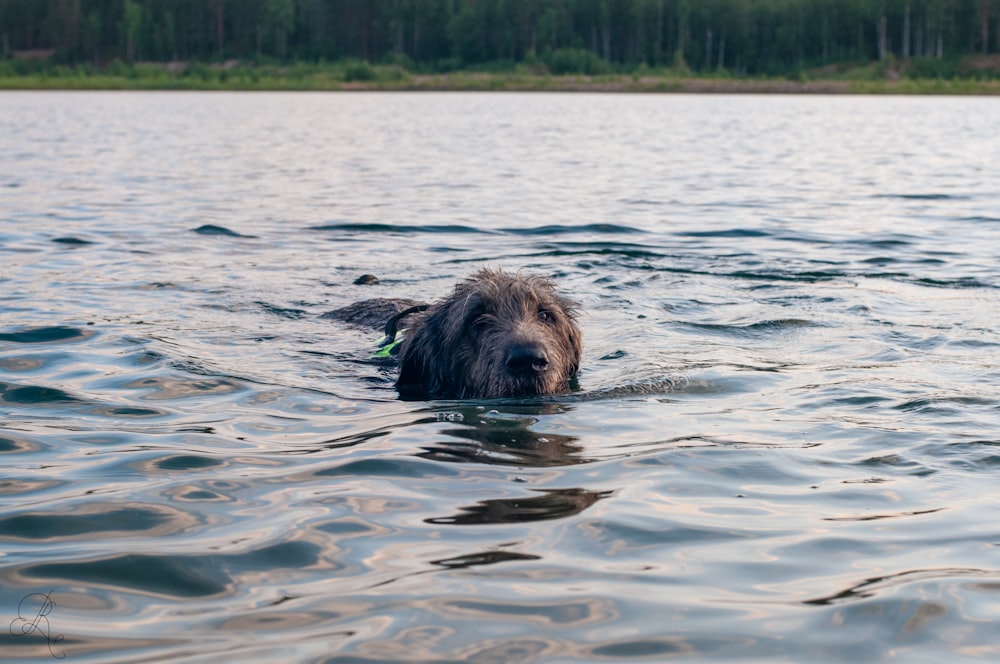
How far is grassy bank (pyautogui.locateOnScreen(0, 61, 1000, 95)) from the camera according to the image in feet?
296

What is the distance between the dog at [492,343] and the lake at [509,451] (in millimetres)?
205

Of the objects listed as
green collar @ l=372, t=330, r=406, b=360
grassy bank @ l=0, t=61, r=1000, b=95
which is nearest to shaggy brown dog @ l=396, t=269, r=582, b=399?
green collar @ l=372, t=330, r=406, b=360

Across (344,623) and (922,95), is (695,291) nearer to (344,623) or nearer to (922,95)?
(344,623)

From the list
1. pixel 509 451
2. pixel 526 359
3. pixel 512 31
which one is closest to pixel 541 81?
pixel 512 31

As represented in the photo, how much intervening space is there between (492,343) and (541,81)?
292 ft

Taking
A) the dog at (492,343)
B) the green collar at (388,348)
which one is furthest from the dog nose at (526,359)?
the green collar at (388,348)

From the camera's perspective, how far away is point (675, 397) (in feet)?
25.9

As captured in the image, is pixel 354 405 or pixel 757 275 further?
pixel 757 275

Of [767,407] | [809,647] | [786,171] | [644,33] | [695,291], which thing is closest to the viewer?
[809,647]

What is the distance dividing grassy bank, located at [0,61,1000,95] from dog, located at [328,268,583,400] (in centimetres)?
8312

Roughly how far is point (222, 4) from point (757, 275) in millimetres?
128754

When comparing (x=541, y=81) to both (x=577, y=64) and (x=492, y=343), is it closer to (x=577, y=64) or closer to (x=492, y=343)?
(x=577, y=64)

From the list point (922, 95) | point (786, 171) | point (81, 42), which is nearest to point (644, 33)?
point (922, 95)

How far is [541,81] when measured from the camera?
309 ft
